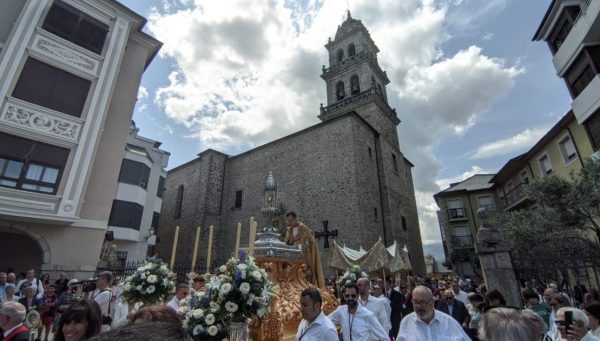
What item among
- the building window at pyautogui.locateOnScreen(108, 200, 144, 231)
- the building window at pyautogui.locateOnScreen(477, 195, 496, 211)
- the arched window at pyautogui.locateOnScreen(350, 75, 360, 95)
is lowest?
the building window at pyautogui.locateOnScreen(108, 200, 144, 231)

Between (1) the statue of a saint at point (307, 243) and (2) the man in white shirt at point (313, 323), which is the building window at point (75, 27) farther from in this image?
(2) the man in white shirt at point (313, 323)

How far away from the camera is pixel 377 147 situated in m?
21.9

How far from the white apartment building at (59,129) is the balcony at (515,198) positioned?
24.2 meters

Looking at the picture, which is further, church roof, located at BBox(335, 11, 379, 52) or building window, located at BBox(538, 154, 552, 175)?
church roof, located at BBox(335, 11, 379, 52)

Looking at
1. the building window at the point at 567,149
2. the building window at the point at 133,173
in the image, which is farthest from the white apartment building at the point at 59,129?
the building window at the point at 567,149

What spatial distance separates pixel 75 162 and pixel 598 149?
→ 20.6 m

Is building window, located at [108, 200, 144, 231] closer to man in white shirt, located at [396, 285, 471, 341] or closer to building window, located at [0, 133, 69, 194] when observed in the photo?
building window, located at [0, 133, 69, 194]

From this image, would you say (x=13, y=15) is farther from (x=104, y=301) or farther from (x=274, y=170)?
(x=274, y=170)

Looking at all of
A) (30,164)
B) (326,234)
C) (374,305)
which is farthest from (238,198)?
(374,305)

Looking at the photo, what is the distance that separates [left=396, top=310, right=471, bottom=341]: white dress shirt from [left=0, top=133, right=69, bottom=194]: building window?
12.3m

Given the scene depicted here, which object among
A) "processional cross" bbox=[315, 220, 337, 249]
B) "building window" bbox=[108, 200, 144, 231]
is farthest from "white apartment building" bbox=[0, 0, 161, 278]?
"processional cross" bbox=[315, 220, 337, 249]

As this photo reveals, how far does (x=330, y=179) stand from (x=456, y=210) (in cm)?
1669

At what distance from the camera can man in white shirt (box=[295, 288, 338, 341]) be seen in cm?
285

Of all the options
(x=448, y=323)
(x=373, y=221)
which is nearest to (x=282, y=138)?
(x=373, y=221)
